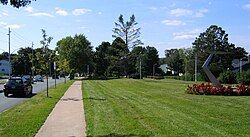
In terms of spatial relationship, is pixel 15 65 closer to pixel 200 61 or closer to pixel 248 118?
pixel 200 61

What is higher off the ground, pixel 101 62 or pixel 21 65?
pixel 101 62

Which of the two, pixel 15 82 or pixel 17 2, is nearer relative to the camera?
pixel 17 2

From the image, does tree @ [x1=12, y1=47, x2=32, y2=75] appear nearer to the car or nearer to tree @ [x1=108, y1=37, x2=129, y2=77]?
tree @ [x1=108, y1=37, x2=129, y2=77]

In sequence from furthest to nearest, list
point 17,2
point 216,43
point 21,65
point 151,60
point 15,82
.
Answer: point 151,60 → point 21,65 → point 216,43 → point 15,82 → point 17,2

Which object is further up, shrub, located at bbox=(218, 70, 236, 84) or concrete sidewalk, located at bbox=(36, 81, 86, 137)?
shrub, located at bbox=(218, 70, 236, 84)

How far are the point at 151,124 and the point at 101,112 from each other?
437cm

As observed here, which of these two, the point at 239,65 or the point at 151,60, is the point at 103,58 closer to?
the point at 151,60

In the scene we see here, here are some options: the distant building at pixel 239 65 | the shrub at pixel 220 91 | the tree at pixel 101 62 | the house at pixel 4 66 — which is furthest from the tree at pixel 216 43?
the shrub at pixel 220 91

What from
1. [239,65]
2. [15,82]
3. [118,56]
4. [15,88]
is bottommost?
[15,88]

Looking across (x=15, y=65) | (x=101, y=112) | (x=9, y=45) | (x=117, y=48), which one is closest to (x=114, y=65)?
(x=117, y=48)

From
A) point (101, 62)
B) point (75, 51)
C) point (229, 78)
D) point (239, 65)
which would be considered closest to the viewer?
point (229, 78)

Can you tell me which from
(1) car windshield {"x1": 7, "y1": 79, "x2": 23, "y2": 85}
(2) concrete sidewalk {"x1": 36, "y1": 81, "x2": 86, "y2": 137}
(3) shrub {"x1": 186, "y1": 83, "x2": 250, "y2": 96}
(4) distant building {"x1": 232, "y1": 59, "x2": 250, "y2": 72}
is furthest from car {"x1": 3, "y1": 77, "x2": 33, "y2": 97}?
(4) distant building {"x1": 232, "y1": 59, "x2": 250, "y2": 72}

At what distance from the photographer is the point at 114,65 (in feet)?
371

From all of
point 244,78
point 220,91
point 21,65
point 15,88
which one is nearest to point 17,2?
point 220,91
